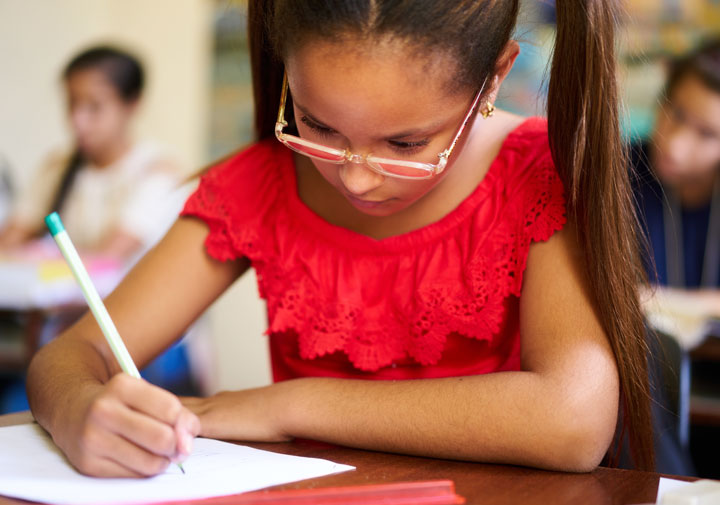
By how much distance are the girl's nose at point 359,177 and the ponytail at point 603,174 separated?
0.21 meters

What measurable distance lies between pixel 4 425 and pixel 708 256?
2.27m

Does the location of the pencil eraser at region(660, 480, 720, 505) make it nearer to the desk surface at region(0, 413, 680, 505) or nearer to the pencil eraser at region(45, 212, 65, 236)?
the desk surface at region(0, 413, 680, 505)

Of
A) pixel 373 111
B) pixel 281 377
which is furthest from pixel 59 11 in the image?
pixel 373 111

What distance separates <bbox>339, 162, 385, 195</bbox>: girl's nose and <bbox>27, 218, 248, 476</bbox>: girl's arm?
298mm

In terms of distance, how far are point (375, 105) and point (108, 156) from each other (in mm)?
3176

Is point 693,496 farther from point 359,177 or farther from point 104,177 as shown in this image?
point 104,177

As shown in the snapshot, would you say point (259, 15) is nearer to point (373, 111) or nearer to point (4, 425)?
point (373, 111)

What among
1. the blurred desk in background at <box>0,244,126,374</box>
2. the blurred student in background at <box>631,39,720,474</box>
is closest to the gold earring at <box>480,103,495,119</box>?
the blurred student in background at <box>631,39,720,474</box>

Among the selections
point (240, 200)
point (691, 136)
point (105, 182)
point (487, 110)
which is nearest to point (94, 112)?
point (105, 182)

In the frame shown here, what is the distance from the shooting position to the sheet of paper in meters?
0.67

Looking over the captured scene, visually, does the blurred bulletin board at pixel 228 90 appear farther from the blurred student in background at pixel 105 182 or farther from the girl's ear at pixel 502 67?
the girl's ear at pixel 502 67

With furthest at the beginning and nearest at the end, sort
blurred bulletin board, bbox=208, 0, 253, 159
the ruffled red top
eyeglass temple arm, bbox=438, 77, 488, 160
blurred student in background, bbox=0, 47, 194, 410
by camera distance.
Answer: blurred bulletin board, bbox=208, 0, 253, 159 < blurred student in background, bbox=0, 47, 194, 410 < the ruffled red top < eyeglass temple arm, bbox=438, 77, 488, 160

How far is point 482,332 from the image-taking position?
3.31 ft

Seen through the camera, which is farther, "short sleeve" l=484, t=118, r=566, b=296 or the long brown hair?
"short sleeve" l=484, t=118, r=566, b=296
